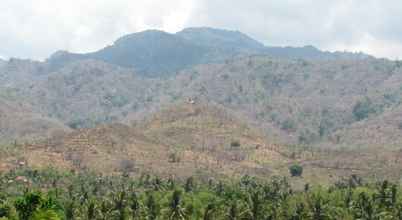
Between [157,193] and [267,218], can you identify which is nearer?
[267,218]

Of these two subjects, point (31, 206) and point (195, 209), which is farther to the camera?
point (195, 209)

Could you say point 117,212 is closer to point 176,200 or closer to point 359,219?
point 176,200

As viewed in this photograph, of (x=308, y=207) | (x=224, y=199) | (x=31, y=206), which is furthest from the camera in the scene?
(x=224, y=199)

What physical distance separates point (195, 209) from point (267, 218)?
23264 mm

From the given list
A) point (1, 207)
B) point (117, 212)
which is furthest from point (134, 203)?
point (1, 207)

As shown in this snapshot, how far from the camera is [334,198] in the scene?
655ft

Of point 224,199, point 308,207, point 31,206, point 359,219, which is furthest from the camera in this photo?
point 224,199

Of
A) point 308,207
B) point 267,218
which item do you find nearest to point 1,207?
point 267,218

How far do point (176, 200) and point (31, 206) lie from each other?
59.3 metres

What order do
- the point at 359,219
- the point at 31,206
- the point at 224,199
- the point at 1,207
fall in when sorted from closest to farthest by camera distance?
the point at 31,206
the point at 1,207
the point at 359,219
the point at 224,199

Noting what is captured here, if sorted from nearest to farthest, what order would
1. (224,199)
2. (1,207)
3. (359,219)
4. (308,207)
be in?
1. (1,207)
2. (359,219)
3. (308,207)
4. (224,199)

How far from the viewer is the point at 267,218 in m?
167

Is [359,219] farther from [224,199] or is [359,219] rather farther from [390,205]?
[224,199]

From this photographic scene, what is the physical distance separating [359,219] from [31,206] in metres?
78.7
